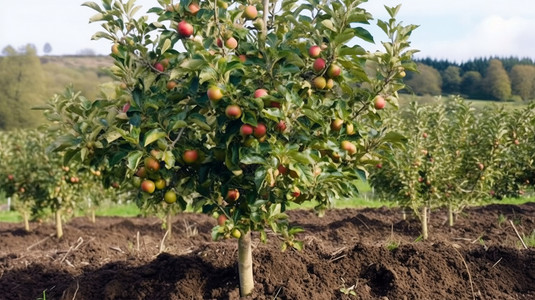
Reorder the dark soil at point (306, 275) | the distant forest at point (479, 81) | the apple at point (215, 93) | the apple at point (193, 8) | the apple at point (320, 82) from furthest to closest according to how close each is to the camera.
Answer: the distant forest at point (479, 81) → the dark soil at point (306, 275) → the apple at point (193, 8) → the apple at point (320, 82) → the apple at point (215, 93)

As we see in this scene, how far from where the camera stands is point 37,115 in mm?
45125

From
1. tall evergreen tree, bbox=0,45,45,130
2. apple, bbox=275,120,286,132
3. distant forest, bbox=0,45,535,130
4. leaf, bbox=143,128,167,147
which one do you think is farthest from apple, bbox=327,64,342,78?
tall evergreen tree, bbox=0,45,45,130

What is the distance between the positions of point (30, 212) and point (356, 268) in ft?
25.7

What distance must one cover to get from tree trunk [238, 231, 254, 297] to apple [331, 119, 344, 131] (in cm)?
117

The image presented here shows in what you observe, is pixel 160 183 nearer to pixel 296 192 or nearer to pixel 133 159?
pixel 133 159

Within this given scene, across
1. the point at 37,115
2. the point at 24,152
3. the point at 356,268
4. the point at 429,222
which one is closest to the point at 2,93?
the point at 37,115

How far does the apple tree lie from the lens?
3297mm

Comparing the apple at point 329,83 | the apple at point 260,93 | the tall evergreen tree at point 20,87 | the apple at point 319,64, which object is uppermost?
the apple at point 319,64

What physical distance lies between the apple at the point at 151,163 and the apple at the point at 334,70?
1.23 meters

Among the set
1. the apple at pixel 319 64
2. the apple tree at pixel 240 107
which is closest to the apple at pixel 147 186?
the apple tree at pixel 240 107

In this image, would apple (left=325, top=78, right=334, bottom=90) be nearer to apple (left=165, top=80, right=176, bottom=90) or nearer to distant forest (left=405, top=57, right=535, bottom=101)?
apple (left=165, top=80, right=176, bottom=90)

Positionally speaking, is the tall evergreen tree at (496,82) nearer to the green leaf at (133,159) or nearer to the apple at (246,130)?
the apple at (246,130)

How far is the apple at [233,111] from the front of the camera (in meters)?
3.19

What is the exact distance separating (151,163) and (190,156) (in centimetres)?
25
